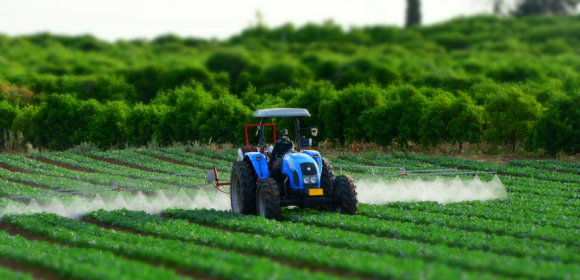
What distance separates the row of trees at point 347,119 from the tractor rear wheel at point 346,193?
609 inches

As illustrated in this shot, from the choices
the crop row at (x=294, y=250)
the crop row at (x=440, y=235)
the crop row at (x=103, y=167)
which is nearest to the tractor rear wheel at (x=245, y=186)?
the crop row at (x=440, y=235)

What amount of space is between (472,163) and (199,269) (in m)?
17.0

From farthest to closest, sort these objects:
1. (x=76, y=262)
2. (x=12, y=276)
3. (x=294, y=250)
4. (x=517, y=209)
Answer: (x=517, y=209), (x=294, y=250), (x=76, y=262), (x=12, y=276)

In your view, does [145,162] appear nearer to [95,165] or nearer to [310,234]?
[95,165]

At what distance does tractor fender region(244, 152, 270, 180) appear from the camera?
12.9 meters

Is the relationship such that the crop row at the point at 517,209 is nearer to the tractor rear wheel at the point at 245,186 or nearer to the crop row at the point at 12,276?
the tractor rear wheel at the point at 245,186

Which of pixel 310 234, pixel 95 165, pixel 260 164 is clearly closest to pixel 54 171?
pixel 95 165

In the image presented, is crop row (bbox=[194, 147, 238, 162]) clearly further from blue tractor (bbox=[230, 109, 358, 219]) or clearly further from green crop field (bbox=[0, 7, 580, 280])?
blue tractor (bbox=[230, 109, 358, 219])

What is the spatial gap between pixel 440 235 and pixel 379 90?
22.9 m

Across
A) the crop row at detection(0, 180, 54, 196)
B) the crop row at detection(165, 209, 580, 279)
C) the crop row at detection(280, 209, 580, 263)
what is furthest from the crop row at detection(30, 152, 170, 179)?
the crop row at detection(280, 209, 580, 263)

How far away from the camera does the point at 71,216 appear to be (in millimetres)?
13281

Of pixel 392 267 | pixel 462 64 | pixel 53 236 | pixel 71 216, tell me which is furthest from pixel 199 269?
pixel 462 64

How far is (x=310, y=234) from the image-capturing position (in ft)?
34.6

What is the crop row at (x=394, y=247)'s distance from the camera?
7.64 metres
